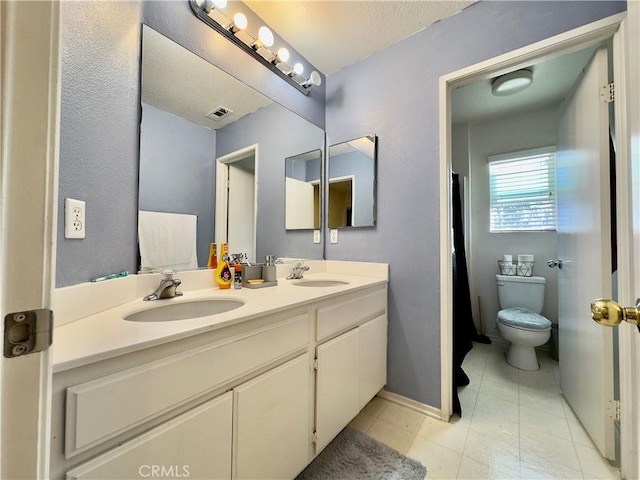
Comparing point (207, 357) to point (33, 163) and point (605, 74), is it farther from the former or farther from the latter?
point (605, 74)

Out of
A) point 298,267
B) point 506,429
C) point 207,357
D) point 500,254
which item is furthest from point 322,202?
point 500,254

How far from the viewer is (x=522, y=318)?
2008 mm

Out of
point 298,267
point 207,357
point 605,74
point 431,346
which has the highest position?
point 605,74

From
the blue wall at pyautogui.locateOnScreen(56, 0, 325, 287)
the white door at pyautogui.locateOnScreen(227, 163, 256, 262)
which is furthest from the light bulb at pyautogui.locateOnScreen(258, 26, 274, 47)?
the white door at pyautogui.locateOnScreen(227, 163, 256, 262)

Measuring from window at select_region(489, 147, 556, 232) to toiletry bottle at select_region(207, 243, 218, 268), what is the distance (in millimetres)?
2678

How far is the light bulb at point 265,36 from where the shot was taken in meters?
1.45

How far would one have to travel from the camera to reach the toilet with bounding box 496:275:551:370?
1906 millimetres

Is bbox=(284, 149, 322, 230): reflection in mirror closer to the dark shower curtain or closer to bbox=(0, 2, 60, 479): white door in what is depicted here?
the dark shower curtain

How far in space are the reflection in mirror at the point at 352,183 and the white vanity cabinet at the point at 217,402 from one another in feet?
2.45

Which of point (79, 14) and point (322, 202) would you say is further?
point (322, 202)

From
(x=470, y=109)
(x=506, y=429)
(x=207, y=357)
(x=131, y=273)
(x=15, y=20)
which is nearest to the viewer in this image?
(x=15, y=20)

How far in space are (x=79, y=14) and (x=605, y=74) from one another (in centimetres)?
211

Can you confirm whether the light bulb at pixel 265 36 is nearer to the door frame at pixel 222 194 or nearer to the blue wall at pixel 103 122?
the blue wall at pixel 103 122

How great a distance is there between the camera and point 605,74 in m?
1.18
